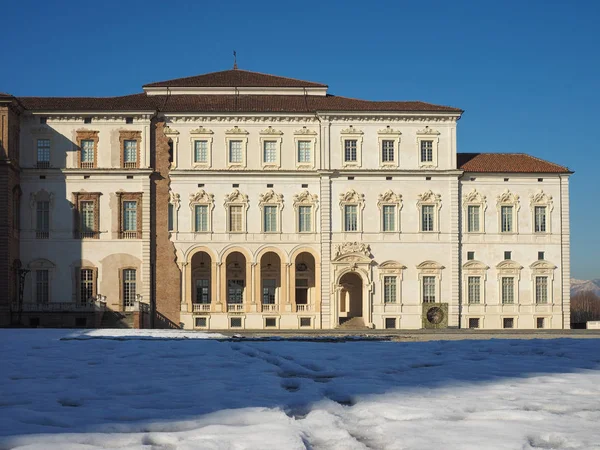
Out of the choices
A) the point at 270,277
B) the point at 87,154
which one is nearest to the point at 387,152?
the point at 270,277

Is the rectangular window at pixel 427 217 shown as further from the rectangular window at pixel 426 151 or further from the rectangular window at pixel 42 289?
the rectangular window at pixel 42 289

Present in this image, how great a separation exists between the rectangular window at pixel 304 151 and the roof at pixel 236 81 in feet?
16.6

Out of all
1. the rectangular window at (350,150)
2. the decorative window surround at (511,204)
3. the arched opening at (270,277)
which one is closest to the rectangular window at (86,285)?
the arched opening at (270,277)

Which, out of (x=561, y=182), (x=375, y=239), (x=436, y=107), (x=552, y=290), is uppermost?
(x=436, y=107)

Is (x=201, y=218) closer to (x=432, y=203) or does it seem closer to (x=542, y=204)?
(x=432, y=203)

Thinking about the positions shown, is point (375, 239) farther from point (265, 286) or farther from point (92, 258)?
point (92, 258)

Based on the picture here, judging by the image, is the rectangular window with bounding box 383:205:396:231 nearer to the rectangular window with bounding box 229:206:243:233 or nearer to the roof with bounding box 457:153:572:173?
the roof with bounding box 457:153:572:173

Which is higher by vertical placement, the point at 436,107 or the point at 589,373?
the point at 436,107

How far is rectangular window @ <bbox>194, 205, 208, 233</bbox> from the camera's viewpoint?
51.7 m

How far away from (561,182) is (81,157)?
1232 inches

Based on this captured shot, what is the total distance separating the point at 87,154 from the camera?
5159cm

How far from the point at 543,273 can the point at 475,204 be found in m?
6.35

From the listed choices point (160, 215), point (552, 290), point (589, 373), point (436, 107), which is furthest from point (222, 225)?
point (589, 373)

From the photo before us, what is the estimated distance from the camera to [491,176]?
175ft
